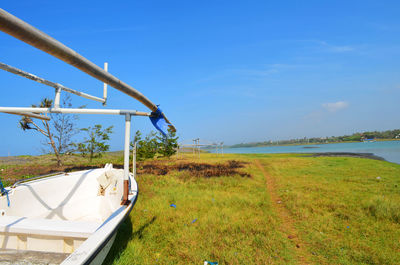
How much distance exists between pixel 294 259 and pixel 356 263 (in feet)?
2.85

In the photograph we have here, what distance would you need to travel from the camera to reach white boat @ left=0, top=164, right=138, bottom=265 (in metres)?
2.01

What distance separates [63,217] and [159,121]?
3088 mm

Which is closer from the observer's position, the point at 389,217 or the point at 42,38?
the point at 42,38

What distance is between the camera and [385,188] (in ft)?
21.6

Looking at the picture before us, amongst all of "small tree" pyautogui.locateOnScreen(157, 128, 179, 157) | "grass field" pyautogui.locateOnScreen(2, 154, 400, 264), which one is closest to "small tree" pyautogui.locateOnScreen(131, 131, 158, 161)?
"small tree" pyautogui.locateOnScreen(157, 128, 179, 157)

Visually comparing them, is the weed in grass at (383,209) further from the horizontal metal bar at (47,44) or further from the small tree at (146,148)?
the small tree at (146,148)

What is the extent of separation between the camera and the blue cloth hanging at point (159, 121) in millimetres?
3027

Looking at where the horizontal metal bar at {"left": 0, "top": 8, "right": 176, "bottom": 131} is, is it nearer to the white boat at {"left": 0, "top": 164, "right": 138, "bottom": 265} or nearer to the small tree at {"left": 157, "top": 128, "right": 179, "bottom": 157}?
the white boat at {"left": 0, "top": 164, "right": 138, "bottom": 265}

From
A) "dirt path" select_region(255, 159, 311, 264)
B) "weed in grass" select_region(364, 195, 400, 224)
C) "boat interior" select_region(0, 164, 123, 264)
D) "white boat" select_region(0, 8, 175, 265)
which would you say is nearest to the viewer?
"white boat" select_region(0, 8, 175, 265)

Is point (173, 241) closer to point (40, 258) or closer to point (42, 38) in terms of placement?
point (40, 258)

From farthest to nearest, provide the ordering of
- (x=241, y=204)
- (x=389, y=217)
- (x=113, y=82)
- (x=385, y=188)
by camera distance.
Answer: (x=385, y=188) < (x=241, y=204) < (x=389, y=217) < (x=113, y=82)

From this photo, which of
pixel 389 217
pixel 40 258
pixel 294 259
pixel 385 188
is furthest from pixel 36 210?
pixel 385 188

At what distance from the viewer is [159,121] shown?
10.1 feet

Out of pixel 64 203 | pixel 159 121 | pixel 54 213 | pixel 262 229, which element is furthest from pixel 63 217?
pixel 262 229
